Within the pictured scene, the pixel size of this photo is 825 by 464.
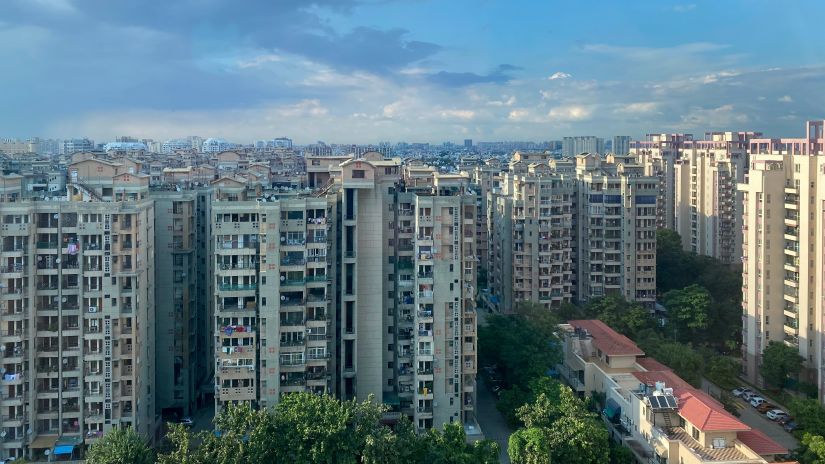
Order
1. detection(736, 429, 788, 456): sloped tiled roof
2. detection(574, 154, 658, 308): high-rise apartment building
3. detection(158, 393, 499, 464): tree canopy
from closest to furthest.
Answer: detection(158, 393, 499, 464): tree canopy → detection(736, 429, 788, 456): sloped tiled roof → detection(574, 154, 658, 308): high-rise apartment building

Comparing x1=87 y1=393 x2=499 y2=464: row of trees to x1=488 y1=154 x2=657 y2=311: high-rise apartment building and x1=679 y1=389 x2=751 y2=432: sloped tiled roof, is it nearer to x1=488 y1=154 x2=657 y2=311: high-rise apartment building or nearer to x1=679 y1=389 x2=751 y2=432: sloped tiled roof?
x1=679 y1=389 x2=751 y2=432: sloped tiled roof

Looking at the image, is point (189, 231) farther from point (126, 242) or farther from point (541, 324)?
point (541, 324)

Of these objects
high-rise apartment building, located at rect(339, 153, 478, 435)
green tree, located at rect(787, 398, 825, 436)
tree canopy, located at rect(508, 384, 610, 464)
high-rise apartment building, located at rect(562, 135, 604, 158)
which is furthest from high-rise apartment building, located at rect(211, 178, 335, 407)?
high-rise apartment building, located at rect(562, 135, 604, 158)

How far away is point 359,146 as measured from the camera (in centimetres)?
7075

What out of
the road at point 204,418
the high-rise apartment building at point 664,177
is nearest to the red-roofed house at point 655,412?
the road at point 204,418

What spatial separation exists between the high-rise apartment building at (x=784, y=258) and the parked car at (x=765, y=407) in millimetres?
1253

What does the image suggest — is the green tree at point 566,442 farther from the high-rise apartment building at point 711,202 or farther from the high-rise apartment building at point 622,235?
the high-rise apartment building at point 711,202

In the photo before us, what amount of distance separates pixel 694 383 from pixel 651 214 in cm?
906

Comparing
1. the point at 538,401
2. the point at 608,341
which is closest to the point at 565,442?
the point at 538,401

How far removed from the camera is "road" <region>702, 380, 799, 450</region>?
1617 cm

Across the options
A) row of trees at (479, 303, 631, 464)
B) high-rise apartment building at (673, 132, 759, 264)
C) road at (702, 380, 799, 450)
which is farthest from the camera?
high-rise apartment building at (673, 132, 759, 264)

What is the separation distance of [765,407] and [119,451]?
1552 centimetres

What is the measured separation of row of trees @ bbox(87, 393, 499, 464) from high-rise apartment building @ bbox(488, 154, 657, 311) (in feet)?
43.4

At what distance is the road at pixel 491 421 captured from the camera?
638 inches
